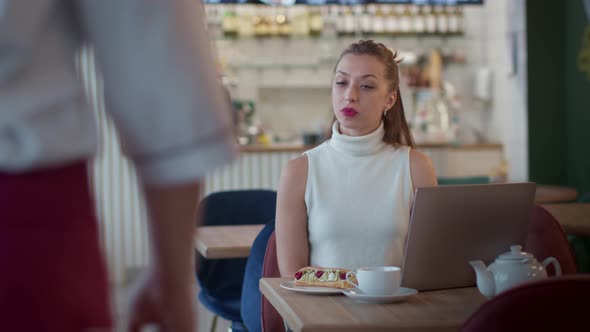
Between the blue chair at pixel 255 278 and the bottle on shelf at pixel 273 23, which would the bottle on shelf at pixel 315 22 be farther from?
the blue chair at pixel 255 278

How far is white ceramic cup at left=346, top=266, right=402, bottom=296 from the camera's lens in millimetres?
1788

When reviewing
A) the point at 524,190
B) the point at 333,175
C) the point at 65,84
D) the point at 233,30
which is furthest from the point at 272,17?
the point at 65,84

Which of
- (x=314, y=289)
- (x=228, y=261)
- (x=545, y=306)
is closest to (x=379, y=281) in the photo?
(x=314, y=289)

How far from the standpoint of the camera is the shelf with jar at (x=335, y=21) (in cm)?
791

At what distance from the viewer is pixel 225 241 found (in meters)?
3.09

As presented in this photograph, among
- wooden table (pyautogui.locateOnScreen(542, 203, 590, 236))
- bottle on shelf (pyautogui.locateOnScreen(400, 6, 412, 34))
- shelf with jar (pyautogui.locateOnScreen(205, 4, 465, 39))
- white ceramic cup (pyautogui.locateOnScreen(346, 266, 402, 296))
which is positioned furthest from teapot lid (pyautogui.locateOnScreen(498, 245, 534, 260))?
bottle on shelf (pyautogui.locateOnScreen(400, 6, 412, 34))

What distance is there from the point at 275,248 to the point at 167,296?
1.69 m

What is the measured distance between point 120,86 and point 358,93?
1.76m

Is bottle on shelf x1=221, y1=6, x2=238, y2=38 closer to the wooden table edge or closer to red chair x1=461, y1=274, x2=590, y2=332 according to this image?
the wooden table edge

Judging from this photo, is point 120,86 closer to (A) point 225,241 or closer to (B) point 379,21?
(A) point 225,241

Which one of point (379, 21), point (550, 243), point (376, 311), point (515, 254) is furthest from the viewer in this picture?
point (379, 21)

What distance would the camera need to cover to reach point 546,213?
2.40m

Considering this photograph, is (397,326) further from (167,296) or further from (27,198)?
(27,198)

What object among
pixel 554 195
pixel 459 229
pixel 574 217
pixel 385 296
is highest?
pixel 459 229
